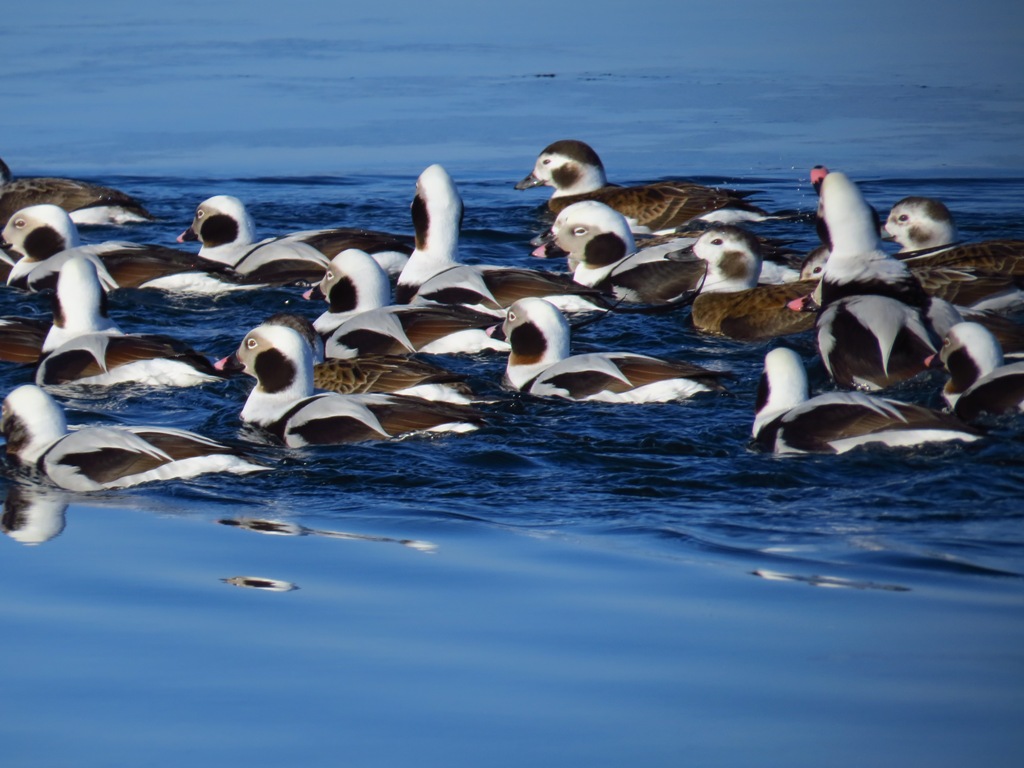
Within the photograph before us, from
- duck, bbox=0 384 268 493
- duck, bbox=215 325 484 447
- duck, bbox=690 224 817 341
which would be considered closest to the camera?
duck, bbox=0 384 268 493

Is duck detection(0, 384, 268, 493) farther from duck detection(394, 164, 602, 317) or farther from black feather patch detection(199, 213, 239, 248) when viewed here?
black feather patch detection(199, 213, 239, 248)

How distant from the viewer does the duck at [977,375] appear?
6895mm

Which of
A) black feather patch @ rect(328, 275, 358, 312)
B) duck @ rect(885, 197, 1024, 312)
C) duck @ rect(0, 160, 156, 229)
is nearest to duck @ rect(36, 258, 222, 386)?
black feather patch @ rect(328, 275, 358, 312)

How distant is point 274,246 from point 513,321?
3.15 metres

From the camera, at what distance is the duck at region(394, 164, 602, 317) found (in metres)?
10.1

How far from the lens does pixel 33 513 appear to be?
6.24 m

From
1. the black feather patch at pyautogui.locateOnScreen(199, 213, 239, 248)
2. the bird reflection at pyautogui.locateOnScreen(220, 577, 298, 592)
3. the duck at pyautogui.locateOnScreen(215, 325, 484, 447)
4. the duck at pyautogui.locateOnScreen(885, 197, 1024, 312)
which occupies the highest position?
the black feather patch at pyautogui.locateOnScreen(199, 213, 239, 248)

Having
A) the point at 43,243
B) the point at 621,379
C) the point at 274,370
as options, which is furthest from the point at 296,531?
the point at 43,243

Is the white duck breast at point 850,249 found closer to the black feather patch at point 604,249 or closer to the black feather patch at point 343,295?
the black feather patch at point 604,249

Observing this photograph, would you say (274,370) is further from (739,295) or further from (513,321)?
(739,295)

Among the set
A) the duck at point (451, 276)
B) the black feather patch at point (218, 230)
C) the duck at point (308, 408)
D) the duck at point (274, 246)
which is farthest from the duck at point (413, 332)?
the black feather patch at point (218, 230)

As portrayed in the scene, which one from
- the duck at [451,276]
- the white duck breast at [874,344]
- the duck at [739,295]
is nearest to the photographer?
the white duck breast at [874,344]

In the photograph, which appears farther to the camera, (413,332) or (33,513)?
(413,332)

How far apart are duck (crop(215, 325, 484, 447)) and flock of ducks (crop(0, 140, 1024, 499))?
0.01 meters
